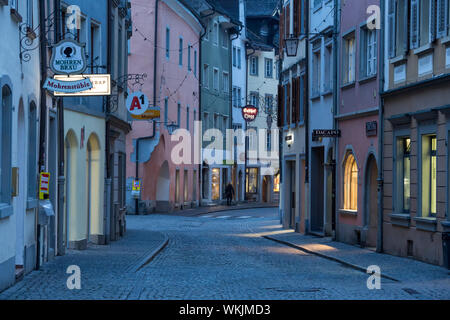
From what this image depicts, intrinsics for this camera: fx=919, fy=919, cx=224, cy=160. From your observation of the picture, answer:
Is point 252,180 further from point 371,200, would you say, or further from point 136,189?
point 371,200

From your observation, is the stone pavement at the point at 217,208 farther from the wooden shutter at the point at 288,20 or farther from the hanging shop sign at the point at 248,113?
the wooden shutter at the point at 288,20

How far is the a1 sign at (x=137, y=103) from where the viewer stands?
27484 millimetres

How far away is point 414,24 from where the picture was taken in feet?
68.1

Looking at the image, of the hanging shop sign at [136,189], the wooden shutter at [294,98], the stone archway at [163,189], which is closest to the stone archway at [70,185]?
the wooden shutter at [294,98]

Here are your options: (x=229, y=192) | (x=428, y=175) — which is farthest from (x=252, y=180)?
(x=428, y=175)

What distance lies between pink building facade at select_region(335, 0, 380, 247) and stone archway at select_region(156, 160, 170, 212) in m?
22.7

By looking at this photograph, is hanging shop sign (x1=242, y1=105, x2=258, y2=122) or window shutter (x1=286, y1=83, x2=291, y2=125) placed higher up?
hanging shop sign (x1=242, y1=105, x2=258, y2=122)

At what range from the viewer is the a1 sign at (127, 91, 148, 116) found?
1082 inches

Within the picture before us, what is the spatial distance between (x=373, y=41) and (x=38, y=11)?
10.3m

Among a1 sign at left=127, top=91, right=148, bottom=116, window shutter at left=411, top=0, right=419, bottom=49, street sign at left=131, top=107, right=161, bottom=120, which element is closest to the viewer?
window shutter at left=411, top=0, right=419, bottom=49

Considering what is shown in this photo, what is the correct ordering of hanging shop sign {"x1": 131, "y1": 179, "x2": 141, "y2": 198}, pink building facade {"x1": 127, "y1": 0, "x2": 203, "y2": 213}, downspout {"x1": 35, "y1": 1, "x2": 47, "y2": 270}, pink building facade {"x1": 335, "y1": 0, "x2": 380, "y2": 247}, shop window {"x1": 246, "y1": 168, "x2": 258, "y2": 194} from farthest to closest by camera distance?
shop window {"x1": 246, "y1": 168, "x2": 258, "y2": 194} < pink building facade {"x1": 127, "y1": 0, "x2": 203, "y2": 213} < hanging shop sign {"x1": 131, "y1": 179, "x2": 141, "y2": 198} < pink building facade {"x1": 335, "y1": 0, "x2": 380, "y2": 247} < downspout {"x1": 35, "y1": 1, "x2": 47, "y2": 270}

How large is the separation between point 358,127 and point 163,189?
82.3ft

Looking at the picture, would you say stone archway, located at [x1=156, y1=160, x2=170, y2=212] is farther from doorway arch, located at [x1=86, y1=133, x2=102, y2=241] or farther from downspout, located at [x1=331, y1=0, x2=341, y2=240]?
doorway arch, located at [x1=86, y1=133, x2=102, y2=241]

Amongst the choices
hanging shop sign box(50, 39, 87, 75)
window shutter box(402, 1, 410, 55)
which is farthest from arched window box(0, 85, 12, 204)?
window shutter box(402, 1, 410, 55)
